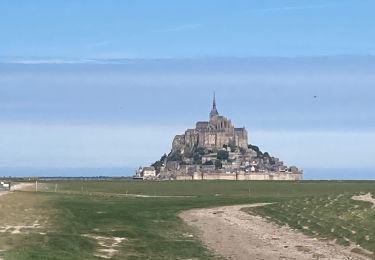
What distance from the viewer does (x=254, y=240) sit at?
39312 mm

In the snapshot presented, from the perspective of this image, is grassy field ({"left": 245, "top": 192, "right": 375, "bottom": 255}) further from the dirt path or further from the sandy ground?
the dirt path

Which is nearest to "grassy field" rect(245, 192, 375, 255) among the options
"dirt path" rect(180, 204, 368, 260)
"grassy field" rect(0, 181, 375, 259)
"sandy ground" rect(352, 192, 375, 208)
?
"grassy field" rect(0, 181, 375, 259)

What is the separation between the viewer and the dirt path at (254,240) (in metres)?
33.4

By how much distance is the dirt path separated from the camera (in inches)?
1316

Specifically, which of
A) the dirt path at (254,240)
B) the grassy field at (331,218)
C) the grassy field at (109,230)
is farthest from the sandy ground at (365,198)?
the dirt path at (254,240)

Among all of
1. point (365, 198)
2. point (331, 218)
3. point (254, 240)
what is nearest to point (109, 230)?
point (254, 240)

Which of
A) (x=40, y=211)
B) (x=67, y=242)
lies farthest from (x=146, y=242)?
(x=40, y=211)

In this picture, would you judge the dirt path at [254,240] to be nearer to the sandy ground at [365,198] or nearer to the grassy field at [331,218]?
the grassy field at [331,218]

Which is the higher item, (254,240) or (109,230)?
(109,230)

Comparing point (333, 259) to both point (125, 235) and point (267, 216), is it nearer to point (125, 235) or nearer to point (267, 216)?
point (125, 235)

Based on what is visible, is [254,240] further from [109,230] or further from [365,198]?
[365,198]

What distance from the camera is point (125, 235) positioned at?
130ft

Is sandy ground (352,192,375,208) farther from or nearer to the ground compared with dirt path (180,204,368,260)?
farther from the ground

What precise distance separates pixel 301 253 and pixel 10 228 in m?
13.9
